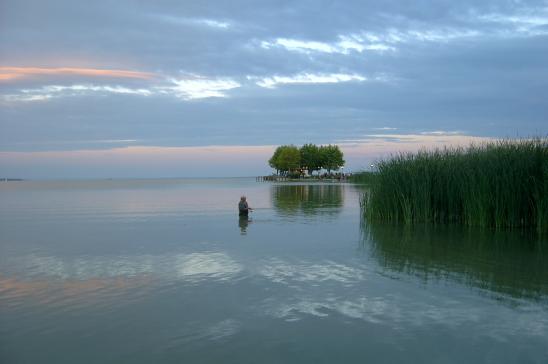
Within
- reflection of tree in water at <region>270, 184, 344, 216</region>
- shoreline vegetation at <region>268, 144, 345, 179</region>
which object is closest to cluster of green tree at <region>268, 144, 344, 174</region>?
shoreline vegetation at <region>268, 144, 345, 179</region>

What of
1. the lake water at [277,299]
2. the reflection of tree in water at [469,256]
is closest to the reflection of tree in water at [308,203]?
the reflection of tree in water at [469,256]

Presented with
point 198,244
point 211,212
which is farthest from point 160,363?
point 211,212

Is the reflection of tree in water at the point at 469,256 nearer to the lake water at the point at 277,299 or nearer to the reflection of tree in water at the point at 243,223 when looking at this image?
the lake water at the point at 277,299

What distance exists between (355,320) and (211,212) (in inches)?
911

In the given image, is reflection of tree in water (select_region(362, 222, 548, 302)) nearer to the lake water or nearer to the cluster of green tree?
the lake water

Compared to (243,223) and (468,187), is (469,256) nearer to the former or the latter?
(468,187)

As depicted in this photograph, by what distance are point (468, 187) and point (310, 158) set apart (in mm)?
111146

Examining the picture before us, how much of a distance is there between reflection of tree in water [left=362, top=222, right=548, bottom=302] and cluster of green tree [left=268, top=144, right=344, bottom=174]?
350ft

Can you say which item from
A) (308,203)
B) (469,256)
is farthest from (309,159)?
(469,256)

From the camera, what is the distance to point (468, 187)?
20.3 metres

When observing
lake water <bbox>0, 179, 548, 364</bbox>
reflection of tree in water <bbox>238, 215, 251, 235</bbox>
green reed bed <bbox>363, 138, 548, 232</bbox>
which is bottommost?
lake water <bbox>0, 179, 548, 364</bbox>

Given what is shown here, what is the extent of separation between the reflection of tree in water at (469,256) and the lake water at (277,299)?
52mm

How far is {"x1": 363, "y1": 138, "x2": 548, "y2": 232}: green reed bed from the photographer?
1867 cm

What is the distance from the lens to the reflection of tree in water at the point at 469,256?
1141 centimetres
